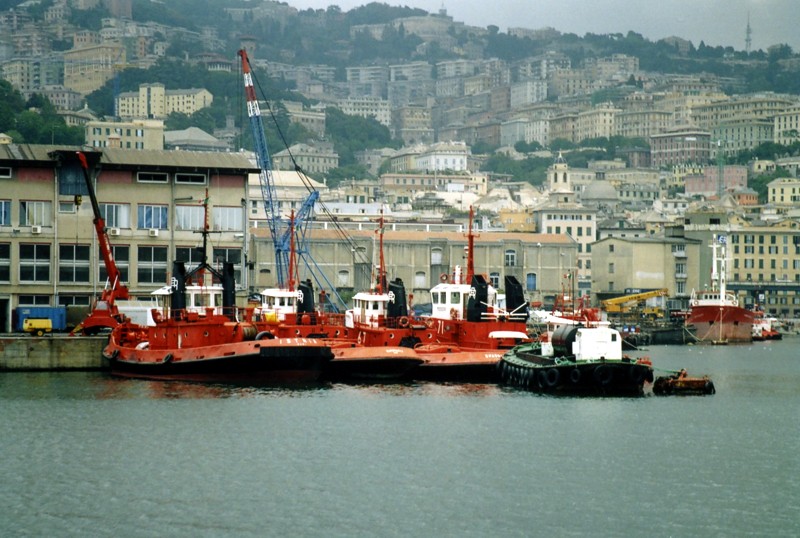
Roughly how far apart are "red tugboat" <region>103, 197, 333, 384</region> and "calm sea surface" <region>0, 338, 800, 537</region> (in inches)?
41.7

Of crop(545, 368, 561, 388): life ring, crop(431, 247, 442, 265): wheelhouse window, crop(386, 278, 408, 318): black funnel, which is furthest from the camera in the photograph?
crop(431, 247, 442, 265): wheelhouse window

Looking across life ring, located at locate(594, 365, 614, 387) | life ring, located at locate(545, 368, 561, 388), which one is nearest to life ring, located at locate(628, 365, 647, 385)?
life ring, located at locate(594, 365, 614, 387)

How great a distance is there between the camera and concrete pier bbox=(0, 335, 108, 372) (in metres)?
59.9

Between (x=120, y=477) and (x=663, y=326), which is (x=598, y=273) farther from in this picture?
(x=120, y=477)

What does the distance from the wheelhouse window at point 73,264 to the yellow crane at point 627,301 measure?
58.1 m

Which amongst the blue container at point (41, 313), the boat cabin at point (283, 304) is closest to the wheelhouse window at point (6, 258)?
the blue container at point (41, 313)

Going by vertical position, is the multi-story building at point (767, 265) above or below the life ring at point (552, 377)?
above

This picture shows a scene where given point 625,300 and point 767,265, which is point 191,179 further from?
point 767,265

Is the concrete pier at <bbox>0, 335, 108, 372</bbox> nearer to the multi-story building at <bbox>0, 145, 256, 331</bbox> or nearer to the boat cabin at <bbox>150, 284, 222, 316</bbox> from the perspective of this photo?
the boat cabin at <bbox>150, 284, 222, 316</bbox>

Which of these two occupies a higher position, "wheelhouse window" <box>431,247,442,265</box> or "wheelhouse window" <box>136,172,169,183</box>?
"wheelhouse window" <box>136,172,169,183</box>

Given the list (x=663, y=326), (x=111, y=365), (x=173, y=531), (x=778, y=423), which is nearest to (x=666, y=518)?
(x=173, y=531)

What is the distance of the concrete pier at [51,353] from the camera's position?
59.9 metres

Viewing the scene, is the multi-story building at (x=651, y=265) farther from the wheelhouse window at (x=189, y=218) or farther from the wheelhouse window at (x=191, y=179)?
the wheelhouse window at (x=189, y=218)

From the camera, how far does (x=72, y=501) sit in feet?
115
